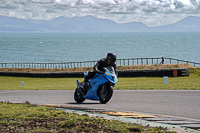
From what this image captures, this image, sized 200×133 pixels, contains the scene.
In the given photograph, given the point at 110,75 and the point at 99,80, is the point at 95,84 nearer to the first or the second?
the point at 99,80

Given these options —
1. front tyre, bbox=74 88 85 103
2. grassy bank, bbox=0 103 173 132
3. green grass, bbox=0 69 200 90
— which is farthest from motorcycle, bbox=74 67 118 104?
green grass, bbox=0 69 200 90

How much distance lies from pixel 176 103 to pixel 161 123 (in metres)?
3.91

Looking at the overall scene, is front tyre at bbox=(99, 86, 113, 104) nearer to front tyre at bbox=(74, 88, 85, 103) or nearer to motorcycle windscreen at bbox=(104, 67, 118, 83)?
motorcycle windscreen at bbox=(104, 67, 118, 83)

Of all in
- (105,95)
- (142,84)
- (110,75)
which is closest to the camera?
(110,75)

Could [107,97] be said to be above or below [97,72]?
below

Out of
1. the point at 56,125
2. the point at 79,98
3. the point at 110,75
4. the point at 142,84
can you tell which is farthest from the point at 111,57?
the point at 142,84

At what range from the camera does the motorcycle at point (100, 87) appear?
11.8 meters

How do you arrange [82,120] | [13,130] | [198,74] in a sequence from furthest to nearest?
[198,74]
[82,120]
[13,130]

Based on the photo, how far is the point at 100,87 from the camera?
41.0 feet

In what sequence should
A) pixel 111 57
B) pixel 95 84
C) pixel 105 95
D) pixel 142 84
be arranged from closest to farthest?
pixel 111 57 → pixel 105 95 → pixel 95 84 → pixel 142 84

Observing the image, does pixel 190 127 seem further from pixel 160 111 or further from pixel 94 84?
pixel 94 84

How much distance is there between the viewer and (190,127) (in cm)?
746

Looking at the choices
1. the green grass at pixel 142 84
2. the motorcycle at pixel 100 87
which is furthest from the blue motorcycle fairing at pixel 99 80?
the green grass at pixel 142 84

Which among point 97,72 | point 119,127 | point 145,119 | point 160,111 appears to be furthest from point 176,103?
point 119,127
